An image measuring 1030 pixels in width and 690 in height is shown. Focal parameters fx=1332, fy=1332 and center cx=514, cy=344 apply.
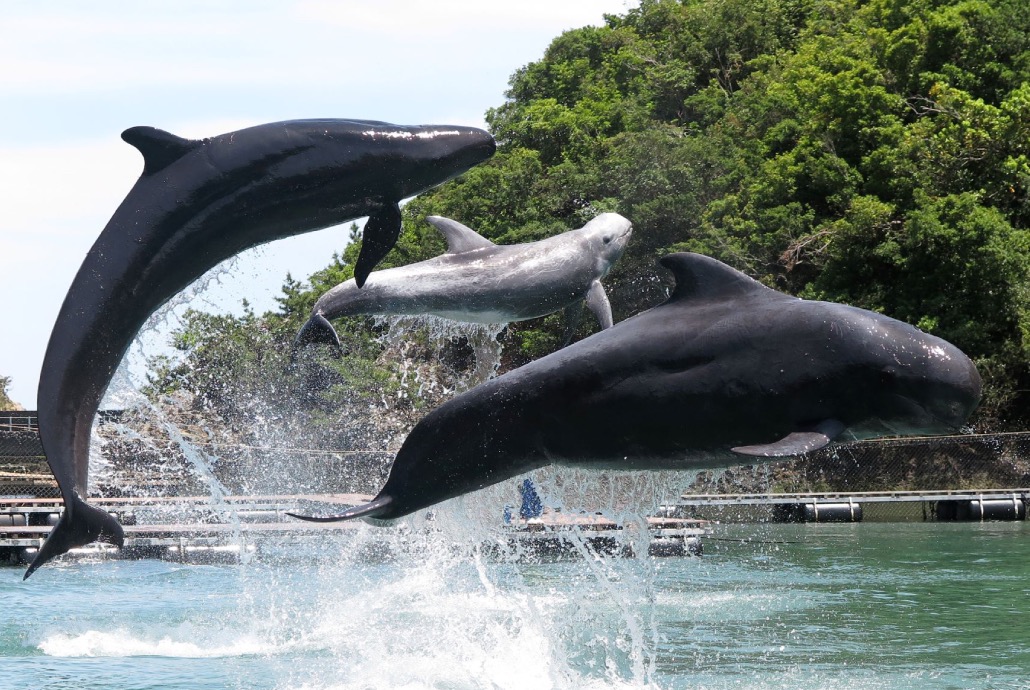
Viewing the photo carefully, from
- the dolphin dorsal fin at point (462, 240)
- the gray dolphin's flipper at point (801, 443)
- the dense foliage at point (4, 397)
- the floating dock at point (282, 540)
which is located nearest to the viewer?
the gray dolphin's flipper at point (801, 443)

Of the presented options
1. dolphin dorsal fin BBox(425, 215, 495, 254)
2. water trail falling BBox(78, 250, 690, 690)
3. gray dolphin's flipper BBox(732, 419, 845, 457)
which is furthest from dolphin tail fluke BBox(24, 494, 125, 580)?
dolphin dorsal fin BBox(425, 215, 495, 254)

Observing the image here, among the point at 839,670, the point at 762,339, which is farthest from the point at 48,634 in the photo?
the point at 762,339

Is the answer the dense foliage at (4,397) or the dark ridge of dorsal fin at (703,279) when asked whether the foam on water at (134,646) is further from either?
the dense foliage at (4,397)

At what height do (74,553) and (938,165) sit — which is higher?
(938,165)

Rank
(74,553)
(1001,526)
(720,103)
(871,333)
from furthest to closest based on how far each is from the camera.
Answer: (720,103)
(1001,526)
(74,553)
(871,333)

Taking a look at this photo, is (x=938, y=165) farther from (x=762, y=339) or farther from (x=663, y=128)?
(x=762, y=339)

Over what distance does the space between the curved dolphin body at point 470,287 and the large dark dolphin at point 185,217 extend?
220 centimetres

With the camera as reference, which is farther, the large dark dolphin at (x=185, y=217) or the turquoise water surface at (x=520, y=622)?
the turquoise water surface at (x=520, y=622)

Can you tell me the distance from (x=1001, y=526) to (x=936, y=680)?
19.0m

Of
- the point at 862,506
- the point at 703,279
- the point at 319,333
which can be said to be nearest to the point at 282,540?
the point at 319,333

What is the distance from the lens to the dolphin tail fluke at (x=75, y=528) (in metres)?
7.36

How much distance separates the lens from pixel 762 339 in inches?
279

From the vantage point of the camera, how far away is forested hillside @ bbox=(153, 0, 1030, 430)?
36.3m

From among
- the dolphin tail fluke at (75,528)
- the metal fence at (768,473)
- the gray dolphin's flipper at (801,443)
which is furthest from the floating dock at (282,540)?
the gray dolphin's flipper at (801,443)
